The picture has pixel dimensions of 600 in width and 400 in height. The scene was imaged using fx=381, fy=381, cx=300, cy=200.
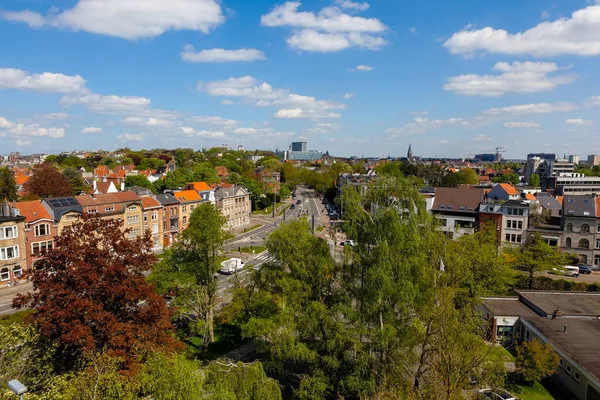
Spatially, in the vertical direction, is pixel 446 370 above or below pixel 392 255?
below

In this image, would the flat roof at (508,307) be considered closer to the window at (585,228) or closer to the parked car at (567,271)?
the parked car at (567,271)

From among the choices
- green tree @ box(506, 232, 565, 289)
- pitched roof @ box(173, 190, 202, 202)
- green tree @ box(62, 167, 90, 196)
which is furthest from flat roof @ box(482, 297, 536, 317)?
green tree @ box(62, 167, 90, 196)

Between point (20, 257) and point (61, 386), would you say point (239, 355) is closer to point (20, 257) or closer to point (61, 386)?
point (61, 386)

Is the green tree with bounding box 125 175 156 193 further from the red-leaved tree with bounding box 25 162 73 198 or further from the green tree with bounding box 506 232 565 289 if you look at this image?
the green tree with bounding box 506 232 565 289

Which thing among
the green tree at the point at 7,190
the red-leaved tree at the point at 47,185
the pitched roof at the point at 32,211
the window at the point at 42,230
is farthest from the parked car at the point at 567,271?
the green tree at the point at 7,190

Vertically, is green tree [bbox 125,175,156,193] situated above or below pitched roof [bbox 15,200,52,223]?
above

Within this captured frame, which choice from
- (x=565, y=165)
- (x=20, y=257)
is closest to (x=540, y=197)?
(x=20, y=257)
